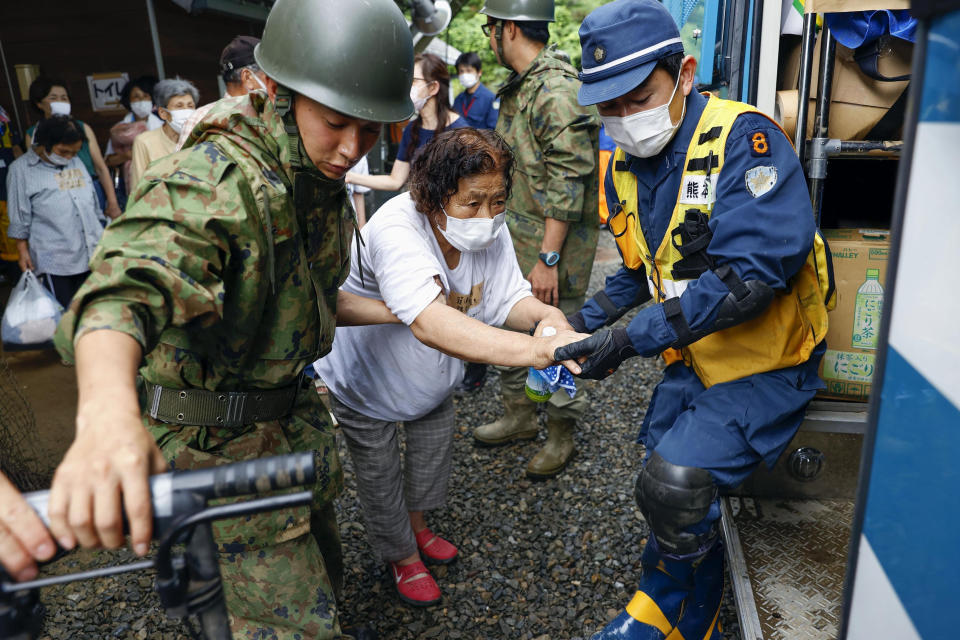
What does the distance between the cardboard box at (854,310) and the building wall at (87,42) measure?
7.18m

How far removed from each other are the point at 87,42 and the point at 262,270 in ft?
24.2

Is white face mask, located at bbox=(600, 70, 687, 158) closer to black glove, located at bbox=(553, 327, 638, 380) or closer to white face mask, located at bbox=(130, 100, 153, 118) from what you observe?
black glove, located at bbox=(553, 327, 638, 380)

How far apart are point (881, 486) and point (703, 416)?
1.17 meters

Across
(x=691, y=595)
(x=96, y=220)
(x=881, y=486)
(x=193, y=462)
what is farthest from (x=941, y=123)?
(x=96, y=220)

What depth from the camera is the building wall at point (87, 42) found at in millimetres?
7188

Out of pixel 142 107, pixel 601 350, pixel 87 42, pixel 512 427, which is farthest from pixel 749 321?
pixel 87 42

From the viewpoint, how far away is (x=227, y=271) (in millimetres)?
1530

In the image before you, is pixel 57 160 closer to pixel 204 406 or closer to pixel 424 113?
pixel 424 113

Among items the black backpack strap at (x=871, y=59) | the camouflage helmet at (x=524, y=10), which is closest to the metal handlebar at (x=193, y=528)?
the black backpack strap at (x=871, y=59)

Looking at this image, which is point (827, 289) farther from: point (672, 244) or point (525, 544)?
point (525, 544)

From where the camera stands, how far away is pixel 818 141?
2.41 meters

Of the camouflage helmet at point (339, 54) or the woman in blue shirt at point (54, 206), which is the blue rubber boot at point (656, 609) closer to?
the camouflage helmet at point (339, 54)

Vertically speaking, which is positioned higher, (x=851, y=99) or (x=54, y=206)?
(x=851, y=99)

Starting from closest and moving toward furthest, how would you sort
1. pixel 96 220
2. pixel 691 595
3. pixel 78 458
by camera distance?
pixel 78 458, pixel 691 595, pixel 96 220
